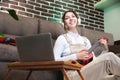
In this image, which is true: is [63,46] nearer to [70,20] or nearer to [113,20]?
[70,20]

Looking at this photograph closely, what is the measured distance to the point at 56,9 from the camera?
3629 mm

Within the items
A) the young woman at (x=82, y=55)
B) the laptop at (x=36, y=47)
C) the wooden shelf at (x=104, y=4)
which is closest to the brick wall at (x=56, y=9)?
the wooden shelf at (x=104, y=4)

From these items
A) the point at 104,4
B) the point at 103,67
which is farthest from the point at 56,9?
the point at 103,67

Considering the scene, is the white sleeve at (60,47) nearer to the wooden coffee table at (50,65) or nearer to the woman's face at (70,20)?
the woman's face at (70,20)

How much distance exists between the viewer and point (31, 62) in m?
1.59

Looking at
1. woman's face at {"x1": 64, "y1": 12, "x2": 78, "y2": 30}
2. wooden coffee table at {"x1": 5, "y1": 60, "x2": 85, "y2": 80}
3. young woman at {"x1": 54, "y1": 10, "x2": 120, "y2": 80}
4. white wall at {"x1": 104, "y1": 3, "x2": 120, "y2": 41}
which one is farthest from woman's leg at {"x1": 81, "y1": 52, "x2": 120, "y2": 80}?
white wall at {"x1": 104, "y1": 3, "x2": 120, "y2": 41}

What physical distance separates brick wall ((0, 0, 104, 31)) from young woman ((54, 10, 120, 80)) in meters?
0.90

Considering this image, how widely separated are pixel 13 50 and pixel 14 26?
0.71m

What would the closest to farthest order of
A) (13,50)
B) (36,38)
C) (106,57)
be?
1. (36,38)
2. (106,57)
3. (13,50)

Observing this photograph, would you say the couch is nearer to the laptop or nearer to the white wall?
the white wall

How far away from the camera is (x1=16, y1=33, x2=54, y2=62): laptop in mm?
1535

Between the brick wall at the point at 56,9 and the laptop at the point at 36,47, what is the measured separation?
161 centimetres

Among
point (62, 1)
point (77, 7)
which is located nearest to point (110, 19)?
point (77, 7)

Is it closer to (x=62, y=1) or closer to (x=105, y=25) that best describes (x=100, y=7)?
(x=105, y=25)
